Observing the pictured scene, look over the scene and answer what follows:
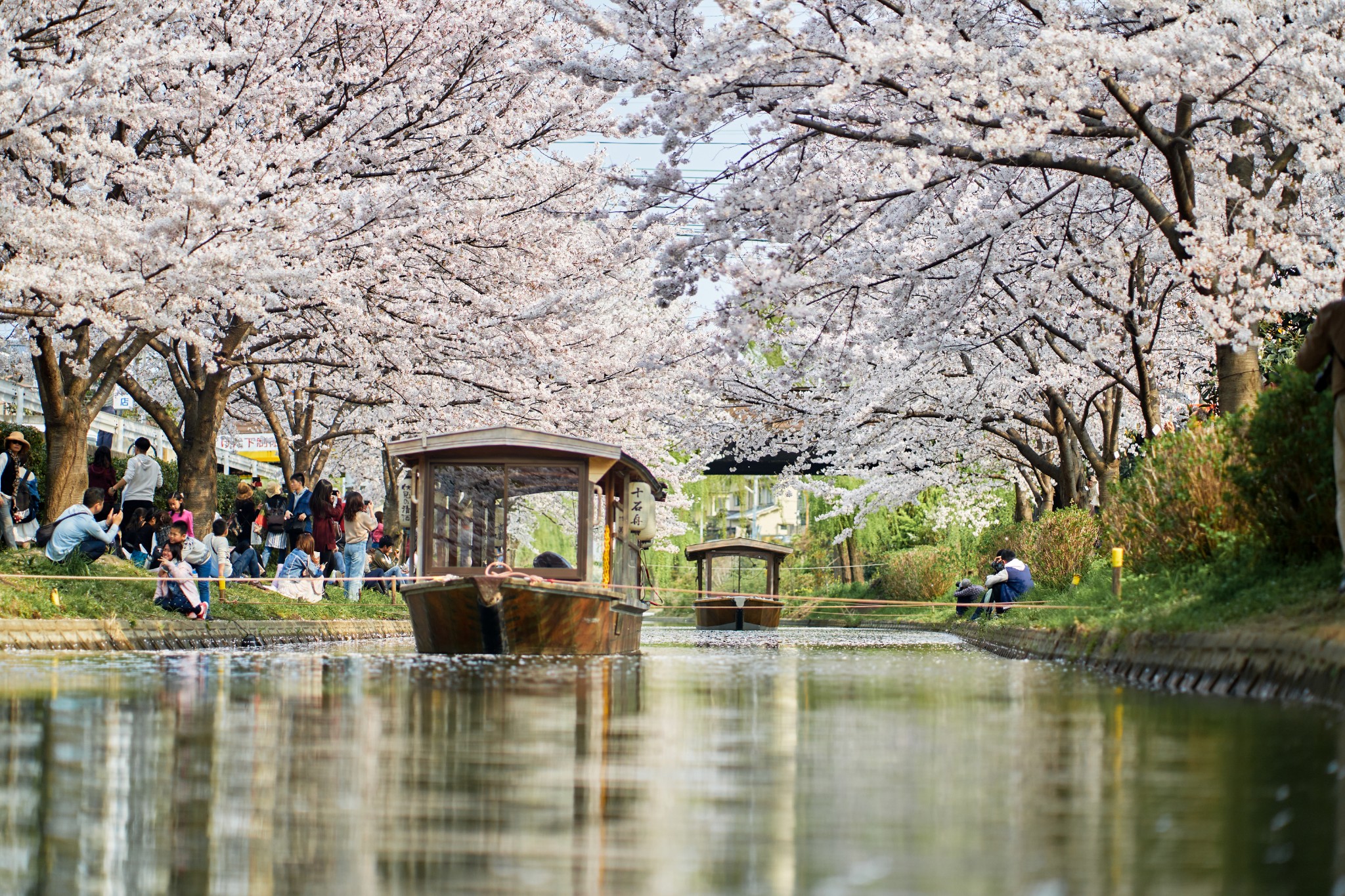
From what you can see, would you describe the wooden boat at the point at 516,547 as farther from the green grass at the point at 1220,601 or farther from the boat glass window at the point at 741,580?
the boat glass window at the point at 741,580

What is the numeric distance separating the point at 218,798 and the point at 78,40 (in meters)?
14.8

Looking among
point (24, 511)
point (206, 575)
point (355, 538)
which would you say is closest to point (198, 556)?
point (206, 575)

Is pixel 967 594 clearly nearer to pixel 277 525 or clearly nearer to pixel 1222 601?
pixel 277 525

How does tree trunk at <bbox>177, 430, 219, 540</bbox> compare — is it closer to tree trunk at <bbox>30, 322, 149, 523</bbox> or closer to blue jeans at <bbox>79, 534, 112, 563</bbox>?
tree trunk at <bbox>30, 322, 149, 523</bbox>

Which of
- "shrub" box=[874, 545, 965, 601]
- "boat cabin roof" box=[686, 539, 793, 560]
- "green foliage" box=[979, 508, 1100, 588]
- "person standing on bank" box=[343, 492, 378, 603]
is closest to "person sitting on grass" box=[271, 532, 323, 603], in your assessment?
"person standing on bank" box=[343, 492, 378, 603]

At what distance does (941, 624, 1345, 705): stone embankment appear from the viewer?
8.89 m

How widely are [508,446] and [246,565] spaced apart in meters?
7.75

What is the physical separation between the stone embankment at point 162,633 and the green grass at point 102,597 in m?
0.15

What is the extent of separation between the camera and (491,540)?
19.5 m

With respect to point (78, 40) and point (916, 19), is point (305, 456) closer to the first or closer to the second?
point (78, 40)

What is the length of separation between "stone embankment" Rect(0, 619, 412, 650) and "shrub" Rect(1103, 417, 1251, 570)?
1057 cm

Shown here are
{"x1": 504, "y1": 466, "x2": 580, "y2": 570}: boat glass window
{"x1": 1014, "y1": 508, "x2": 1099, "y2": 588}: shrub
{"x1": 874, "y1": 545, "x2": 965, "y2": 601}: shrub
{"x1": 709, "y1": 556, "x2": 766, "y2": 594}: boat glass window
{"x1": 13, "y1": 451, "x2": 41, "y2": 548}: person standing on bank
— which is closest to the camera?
{"x1": 504, "y1": 466, "x2": 580, "y2": 570}: boat glass window

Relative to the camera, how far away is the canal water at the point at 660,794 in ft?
13.4

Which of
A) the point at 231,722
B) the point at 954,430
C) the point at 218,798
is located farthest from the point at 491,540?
the point at 954,430
